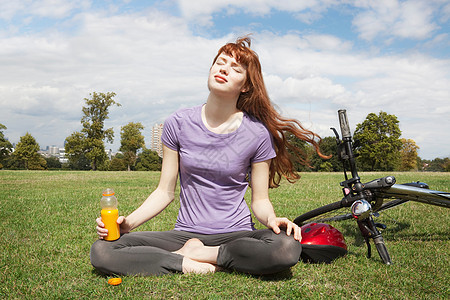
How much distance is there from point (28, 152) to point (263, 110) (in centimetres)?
5848

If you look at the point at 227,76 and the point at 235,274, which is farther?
the point at 227,76

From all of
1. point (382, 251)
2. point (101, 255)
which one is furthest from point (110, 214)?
point (382, 251)

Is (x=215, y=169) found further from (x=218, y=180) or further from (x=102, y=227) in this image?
(x=102, y=227)

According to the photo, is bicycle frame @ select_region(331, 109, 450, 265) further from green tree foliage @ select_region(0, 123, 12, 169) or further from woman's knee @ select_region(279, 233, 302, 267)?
green tree foliage @ select_region(0, 123, 12, 169)

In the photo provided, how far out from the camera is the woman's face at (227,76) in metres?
3.71

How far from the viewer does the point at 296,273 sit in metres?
3.54

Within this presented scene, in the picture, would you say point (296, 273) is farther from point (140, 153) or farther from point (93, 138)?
point (140, 153)

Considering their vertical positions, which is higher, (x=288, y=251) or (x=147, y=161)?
(x=147, y=161)

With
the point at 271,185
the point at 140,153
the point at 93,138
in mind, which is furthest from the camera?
the point at 140,153

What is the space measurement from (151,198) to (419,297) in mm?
2416

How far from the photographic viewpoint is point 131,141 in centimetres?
6581

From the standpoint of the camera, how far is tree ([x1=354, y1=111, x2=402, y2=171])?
5169 cm

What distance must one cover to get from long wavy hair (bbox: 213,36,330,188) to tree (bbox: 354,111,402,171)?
49.4 m

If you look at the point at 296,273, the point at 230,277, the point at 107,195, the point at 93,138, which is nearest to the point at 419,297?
the point at 296,273
